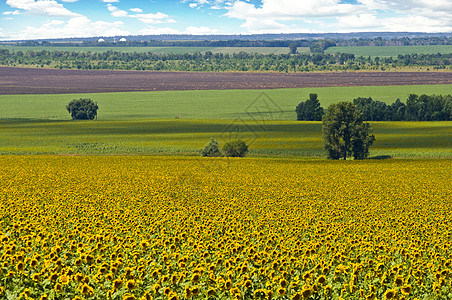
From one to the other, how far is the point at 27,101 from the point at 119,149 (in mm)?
114636

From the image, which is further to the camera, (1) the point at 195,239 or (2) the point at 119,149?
(2) the point at 119,149

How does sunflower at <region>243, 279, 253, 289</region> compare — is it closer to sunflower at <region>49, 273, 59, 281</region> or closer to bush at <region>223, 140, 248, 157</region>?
sunflower at <region>49, 273, 59, 281</region>

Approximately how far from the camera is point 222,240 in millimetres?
14977

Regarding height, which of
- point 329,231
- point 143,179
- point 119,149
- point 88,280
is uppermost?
point 88,280

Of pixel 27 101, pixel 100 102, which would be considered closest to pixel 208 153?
pixel 100 102

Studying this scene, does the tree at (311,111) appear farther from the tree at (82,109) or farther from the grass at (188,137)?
the tree at (82,109)

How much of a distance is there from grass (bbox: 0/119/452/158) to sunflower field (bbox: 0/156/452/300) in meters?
46.8

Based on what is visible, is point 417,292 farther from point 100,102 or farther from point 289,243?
point 100,102

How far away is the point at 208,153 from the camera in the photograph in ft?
255

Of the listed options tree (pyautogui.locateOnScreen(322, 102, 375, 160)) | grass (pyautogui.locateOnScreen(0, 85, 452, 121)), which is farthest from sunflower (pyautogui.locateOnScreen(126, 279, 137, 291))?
grass (pyautogui.locateOnScreen(0, 85, 452, 121))

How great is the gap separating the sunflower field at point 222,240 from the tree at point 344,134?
4350cm

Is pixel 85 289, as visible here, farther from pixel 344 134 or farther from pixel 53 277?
pixel 344 134

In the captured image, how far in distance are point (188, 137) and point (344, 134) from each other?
3040cm

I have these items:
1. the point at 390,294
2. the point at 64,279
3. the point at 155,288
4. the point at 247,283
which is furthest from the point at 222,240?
the point at 390,294
